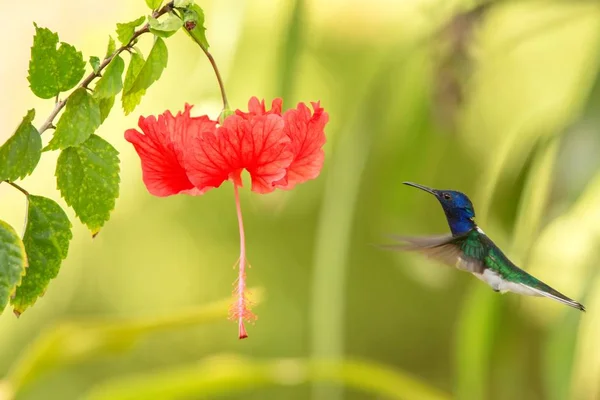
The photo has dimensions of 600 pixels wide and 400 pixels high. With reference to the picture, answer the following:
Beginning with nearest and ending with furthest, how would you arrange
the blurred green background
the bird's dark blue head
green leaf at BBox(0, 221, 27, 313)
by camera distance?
green leaf at BBox(0, 221, 27, 313), the bird's dark blue head, the blurred green background

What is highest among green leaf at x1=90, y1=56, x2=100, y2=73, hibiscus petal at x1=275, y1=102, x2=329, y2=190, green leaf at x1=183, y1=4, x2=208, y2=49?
green leaf at x1=183, y1=4, x2=208, y2=49

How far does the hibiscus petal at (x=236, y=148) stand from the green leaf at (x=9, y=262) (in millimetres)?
78

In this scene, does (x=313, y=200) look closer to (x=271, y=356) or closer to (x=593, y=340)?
(x=271, y=356)

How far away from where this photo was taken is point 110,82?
332mm

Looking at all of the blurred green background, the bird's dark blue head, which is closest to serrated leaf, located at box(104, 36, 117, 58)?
the bird's dark blue head

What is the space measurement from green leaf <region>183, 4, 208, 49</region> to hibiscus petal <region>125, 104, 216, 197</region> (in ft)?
0.11

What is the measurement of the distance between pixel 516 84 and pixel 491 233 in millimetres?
2078

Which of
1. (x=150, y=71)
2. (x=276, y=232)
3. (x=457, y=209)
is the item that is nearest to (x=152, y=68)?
(x=150, y=71)

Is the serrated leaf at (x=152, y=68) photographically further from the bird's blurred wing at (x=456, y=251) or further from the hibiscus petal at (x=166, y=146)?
the bird's blurred wing at (x=456, y=251)

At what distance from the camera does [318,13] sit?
3020 mm

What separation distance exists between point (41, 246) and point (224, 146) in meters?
0.08

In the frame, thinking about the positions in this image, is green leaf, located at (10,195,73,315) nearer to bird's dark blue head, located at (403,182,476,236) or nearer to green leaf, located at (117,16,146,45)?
green leaf, located at (117,16,146,45)

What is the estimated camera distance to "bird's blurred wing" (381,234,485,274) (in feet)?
1.84

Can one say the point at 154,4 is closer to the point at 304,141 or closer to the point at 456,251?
the point at 304,141
